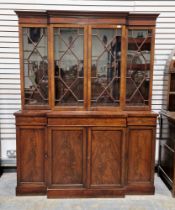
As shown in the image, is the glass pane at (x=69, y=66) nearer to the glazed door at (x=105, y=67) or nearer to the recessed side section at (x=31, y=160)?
the glazed door at (x=105, y=67)

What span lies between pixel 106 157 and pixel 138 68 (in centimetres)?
134

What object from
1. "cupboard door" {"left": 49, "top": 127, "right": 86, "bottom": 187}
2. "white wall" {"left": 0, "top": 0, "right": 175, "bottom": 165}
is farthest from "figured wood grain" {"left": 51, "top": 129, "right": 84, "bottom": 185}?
"white wall" {"left": 0, "top": 0, "right": 175, "bottom": 165}

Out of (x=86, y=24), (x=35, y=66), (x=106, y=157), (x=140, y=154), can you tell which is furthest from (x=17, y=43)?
(x=140, y=154)

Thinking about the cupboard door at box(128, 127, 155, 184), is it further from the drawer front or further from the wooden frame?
the wooden frame

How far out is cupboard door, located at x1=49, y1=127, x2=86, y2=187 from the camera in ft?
10.2

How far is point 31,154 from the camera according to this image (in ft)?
10.4

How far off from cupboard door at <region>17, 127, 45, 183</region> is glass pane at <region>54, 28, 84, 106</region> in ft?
1.75

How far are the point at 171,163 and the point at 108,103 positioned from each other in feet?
4.30

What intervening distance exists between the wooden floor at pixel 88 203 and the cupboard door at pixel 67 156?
0.83 ft

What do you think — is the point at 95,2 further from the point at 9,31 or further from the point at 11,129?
the point at 11,129

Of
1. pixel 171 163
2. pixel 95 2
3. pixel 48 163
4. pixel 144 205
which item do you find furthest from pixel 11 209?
pixel 95 2

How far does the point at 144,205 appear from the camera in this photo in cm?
305

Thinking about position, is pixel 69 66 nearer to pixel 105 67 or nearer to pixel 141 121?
pixel 105 67

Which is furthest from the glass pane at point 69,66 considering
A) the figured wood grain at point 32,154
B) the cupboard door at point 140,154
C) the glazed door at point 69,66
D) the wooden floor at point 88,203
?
the wooden floor at point 88,203
